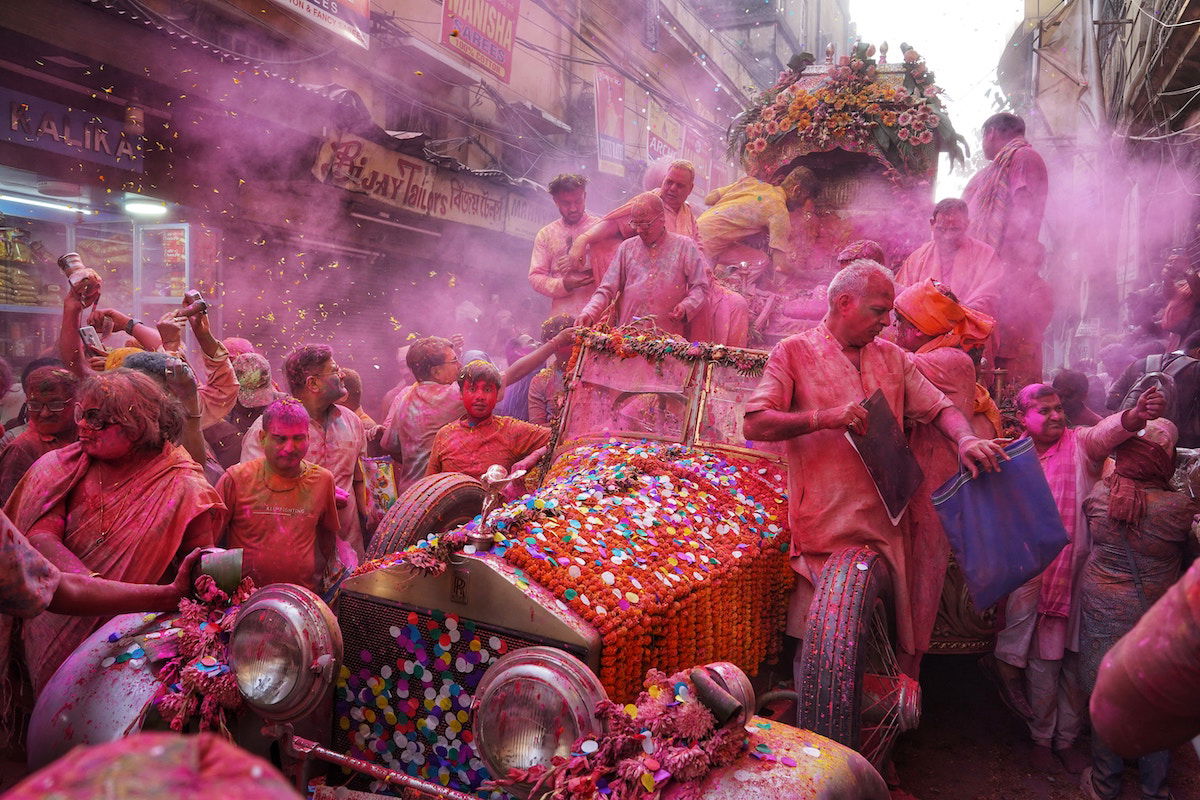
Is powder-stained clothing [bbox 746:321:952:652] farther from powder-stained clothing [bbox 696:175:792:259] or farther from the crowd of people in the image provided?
powder-stained clothing [bbox 696:175:792:259]

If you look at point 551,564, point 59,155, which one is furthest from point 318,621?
point 59,155

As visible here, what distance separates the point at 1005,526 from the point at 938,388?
0.81m

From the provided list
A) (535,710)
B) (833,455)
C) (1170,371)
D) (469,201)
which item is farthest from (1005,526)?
(469,201)

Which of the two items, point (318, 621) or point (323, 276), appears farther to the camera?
point (323, 276)

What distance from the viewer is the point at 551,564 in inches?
117

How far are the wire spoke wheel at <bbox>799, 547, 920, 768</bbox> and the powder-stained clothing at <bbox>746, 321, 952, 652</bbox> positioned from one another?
0.42 feet

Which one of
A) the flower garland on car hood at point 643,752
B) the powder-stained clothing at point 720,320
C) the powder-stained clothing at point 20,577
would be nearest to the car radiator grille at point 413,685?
the flower garland on car hood at point 643,752

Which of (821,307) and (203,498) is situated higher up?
(821,307)

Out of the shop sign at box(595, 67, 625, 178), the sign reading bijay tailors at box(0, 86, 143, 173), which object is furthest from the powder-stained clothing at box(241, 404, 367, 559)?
the shop sign at box(595, 67, 625, 178)

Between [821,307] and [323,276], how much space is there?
7.81 m

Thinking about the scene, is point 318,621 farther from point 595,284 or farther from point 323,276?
point 323,276

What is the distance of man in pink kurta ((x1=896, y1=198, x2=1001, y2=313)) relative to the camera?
A: 246 inches

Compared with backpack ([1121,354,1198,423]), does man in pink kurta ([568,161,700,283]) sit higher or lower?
higher

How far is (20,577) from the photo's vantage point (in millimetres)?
2117
